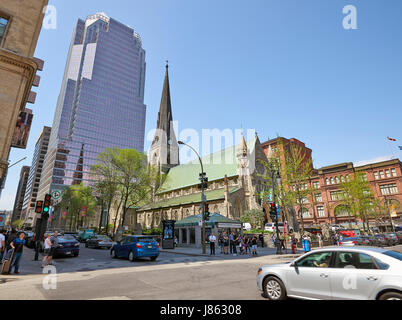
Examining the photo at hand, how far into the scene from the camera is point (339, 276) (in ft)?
16.3

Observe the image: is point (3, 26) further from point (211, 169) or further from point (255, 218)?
point (211, 169)

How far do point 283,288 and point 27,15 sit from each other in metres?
23.5

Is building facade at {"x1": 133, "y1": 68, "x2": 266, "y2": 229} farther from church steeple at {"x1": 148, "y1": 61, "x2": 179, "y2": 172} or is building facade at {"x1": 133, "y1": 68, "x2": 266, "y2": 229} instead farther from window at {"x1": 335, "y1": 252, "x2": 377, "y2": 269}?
window at {"x1": 335, "y1": 252, "x2": 377, "y2": 269}

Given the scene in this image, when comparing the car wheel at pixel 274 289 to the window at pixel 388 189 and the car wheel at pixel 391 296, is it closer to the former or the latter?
the car wheel at pixel 391 296

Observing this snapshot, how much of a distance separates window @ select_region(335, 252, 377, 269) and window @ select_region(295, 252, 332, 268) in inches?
8.4

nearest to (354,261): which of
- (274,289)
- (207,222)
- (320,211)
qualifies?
(274,289)

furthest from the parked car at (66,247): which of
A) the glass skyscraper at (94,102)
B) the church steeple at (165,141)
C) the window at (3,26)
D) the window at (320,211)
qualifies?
the glass skyscraper at (94,102)

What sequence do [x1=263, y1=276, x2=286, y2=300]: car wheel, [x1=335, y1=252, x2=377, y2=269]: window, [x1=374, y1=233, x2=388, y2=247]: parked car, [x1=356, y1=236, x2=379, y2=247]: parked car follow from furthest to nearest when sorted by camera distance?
[x1=374, y1=233, x2=388, y2=247]: parked car → [x1=356, y1=236, x2=379, y2=247]: parked car → [x1=263, y1=276, x2=286, y2=300]: car wheel → [x1=335, y1=252, x2=377, y2=269]: window

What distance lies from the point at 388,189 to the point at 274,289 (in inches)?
2318

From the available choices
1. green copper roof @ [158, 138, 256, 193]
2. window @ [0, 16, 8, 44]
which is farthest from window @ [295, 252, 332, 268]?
green copper roof @ [158, 138, 256, 193]

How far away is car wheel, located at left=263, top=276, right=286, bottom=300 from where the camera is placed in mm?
5828
